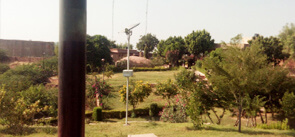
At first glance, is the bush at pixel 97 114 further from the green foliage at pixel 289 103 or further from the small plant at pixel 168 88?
the green foliage at pixel 289 103

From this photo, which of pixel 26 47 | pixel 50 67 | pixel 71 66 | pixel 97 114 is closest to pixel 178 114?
pixel 97 114

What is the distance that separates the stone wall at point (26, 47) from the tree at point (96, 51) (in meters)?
11.5

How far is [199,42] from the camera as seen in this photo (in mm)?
49719

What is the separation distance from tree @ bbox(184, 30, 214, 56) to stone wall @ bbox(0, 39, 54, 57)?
2824 cm

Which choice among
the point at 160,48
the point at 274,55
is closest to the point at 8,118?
the point at 274,55

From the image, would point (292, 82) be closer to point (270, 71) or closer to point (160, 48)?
point (270, 71)

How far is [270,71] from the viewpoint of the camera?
41.2 feet

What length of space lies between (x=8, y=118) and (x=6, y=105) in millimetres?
432

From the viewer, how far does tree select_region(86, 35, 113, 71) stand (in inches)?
1465

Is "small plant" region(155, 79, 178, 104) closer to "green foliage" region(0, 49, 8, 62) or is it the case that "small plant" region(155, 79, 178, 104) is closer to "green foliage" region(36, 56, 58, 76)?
"green foliage" region(36, 56, 58, 76)

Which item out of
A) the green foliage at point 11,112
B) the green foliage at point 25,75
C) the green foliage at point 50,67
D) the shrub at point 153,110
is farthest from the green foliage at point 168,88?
the green foliage at point 50,67

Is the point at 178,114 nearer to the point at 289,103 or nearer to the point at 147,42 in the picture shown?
the point at 289,103

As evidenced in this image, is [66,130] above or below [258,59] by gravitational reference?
below

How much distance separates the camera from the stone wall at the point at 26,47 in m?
46.9
